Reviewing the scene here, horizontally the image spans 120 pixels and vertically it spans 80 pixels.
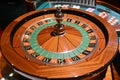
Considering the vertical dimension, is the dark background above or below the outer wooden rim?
above

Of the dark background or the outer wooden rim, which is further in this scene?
the dark background

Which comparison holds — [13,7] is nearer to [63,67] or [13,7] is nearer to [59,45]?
[59,45]

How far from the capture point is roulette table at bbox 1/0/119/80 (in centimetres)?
140

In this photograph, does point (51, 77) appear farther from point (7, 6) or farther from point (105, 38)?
point (7, 6)

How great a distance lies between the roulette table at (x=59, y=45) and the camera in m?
1.40

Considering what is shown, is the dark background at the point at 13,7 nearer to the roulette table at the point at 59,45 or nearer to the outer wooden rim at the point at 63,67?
the roulette table at the point at 59,45

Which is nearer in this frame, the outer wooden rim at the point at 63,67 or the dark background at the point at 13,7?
the outer wooden rim at the point at 63,67

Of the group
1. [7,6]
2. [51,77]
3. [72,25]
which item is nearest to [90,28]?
[72,25]

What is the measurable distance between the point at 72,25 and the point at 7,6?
853 mm

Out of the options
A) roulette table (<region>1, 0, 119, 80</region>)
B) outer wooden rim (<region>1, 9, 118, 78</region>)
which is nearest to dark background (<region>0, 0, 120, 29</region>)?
roulette table (<region>1, 0, 119, 80</region>)

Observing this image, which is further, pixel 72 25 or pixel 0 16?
pixel 0 16

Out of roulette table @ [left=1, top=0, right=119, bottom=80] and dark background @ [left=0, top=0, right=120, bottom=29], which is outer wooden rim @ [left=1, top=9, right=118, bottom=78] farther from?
dark background @ [left=0, top=0, right=120, bottom=29]

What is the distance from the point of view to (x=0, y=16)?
2.46m

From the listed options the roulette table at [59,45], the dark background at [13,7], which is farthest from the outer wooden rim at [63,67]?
the dark background at [13,7]
